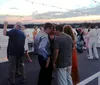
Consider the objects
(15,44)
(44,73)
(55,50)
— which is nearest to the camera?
(55,50)

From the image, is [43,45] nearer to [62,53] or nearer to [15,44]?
[62,53]

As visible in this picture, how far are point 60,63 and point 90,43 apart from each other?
5944 millimetres

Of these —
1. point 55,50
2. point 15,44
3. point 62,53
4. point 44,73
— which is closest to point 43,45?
point 55,50

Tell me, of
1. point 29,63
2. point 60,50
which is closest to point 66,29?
point 60,50

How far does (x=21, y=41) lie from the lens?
597 centimetres

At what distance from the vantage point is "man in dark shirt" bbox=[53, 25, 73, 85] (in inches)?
188

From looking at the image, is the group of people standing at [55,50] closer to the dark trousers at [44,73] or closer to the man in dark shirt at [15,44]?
the dark trousers at [44,73]

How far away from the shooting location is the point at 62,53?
4875 millimetres

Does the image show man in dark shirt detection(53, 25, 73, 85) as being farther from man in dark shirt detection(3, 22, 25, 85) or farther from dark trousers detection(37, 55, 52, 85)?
man in dark shirt detection(3, 22, 25, 85)

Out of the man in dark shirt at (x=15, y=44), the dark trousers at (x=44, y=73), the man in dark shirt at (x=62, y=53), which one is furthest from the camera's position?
the man in dark shirt at (x=15, y=44)

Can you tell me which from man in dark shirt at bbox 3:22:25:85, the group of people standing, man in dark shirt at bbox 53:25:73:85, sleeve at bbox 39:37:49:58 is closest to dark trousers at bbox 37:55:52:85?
the group of people standing

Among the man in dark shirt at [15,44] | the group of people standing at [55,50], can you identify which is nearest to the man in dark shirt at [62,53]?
the group of people standing at [55,50]

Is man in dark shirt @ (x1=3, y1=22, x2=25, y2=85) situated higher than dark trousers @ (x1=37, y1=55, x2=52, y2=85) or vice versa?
man in dark shirt @ (x1=3, y1=22, x2=25, y2=85)

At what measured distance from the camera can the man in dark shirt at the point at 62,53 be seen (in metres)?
4.77
